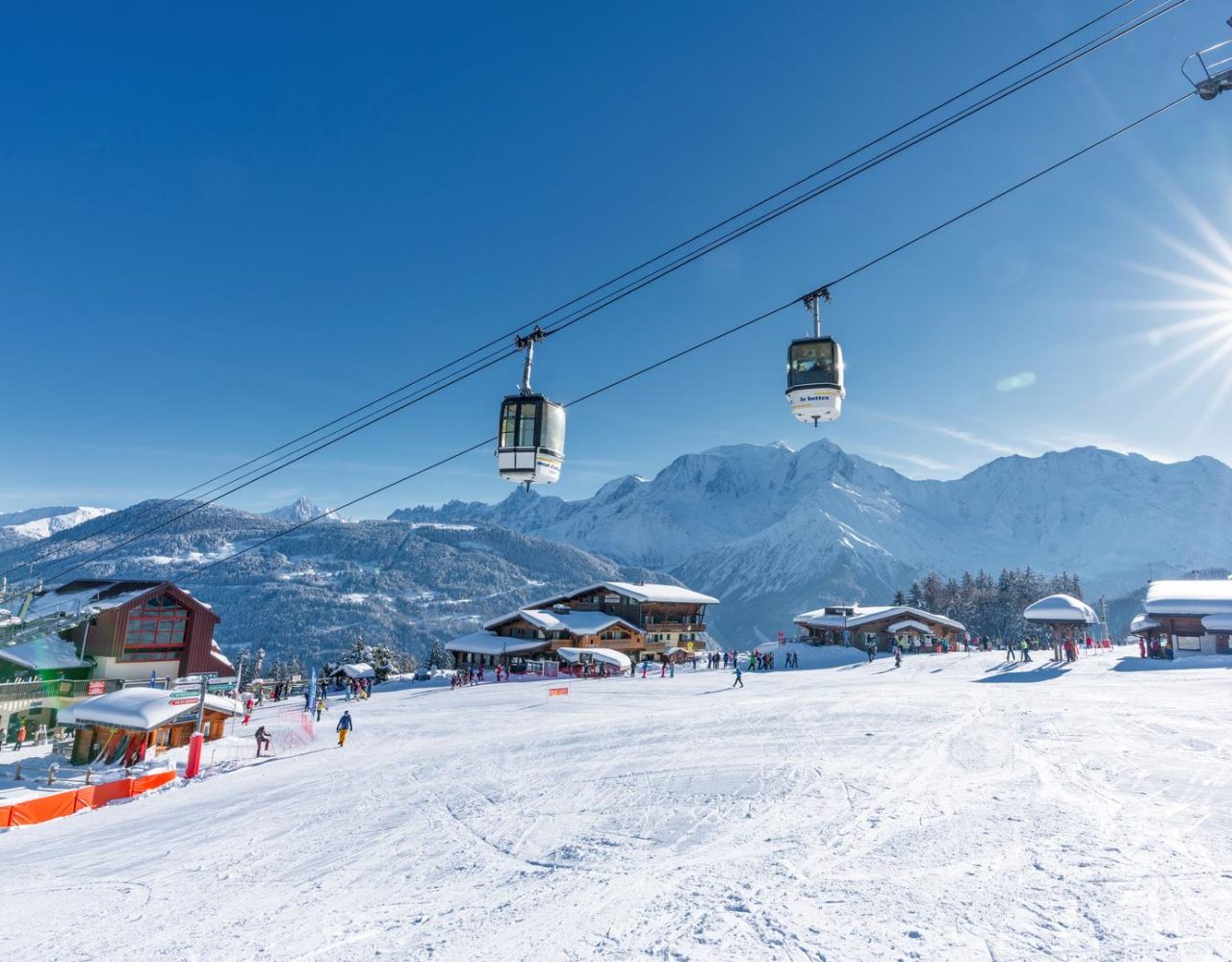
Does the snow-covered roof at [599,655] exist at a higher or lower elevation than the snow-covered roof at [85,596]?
lower

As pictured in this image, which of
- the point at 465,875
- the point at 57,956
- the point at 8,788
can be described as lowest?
the point at 8,788

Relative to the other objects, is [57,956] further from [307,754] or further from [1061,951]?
[307,754]

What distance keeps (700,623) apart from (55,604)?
49.4 m

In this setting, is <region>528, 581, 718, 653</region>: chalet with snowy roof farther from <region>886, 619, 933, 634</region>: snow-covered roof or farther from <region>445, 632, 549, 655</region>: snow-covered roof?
<region>886, 619, 933, 634</region>: snow-covered roof

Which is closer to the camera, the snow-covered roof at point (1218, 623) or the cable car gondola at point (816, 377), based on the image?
the cable car gondola at point (816, 377)

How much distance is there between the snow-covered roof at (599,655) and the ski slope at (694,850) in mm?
26325

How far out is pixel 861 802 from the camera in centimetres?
995

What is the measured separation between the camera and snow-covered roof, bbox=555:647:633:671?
44.4 metres

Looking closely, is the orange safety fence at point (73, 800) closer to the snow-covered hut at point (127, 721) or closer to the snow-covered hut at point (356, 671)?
the snow-covered hut at point (127, 721)

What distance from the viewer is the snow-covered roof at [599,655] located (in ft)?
146

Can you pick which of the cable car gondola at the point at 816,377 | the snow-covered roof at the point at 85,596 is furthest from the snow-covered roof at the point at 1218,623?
the snow-covered roof at the point at 85,596

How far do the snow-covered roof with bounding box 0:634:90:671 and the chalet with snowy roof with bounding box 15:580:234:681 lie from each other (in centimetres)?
10

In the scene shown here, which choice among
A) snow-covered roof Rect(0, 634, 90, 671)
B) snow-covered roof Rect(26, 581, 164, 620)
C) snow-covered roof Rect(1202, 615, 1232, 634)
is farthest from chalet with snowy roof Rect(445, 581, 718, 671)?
snow-covered roof Rect(1202, 615, 1232, 634)

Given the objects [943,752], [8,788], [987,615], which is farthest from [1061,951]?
[987,615]
